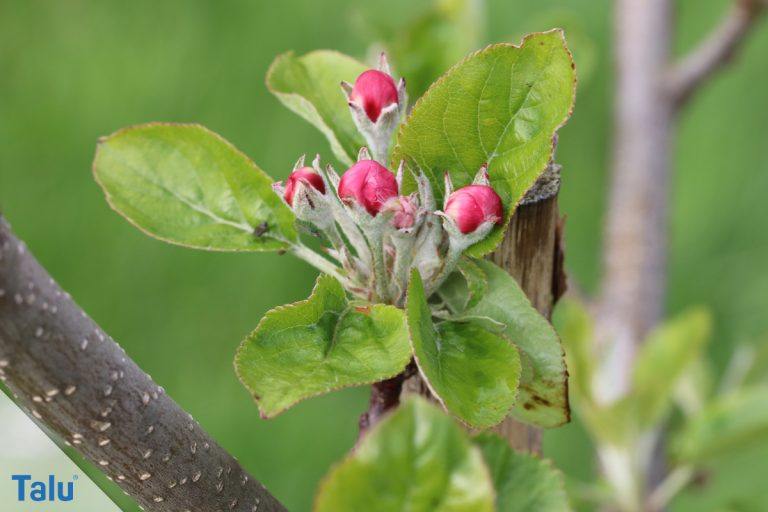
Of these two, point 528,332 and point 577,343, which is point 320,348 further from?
point 577,343

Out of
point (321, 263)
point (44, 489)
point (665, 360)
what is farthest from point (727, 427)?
point (44, 489)

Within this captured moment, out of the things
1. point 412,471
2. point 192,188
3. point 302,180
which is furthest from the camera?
point 192,188

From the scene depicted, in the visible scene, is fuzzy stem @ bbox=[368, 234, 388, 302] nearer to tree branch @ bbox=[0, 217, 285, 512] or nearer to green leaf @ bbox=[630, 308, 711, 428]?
tree branch @ bbox=[0, 217, 285, 512]

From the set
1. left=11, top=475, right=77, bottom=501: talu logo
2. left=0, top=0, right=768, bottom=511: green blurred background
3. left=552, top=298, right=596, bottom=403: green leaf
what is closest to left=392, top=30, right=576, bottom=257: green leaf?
left=11, top=475, right=77, bottom=501: talu logo

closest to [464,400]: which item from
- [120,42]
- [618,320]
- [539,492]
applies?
[539,492]

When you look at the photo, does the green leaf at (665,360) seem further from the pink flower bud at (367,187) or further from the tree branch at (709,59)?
the pink flower bud at (367,187)
